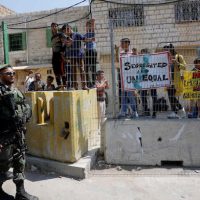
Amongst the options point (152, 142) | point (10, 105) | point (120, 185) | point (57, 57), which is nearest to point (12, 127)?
point (10, 105)

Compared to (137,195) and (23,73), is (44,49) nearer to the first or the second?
(23,73)

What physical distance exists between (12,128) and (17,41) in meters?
17.5

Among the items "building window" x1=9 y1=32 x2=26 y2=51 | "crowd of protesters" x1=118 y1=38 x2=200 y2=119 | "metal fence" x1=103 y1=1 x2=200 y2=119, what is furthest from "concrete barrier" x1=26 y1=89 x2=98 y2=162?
"building window" x1=9 y1=32 x2=26 y2=51

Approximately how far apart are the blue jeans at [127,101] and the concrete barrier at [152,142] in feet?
0.92

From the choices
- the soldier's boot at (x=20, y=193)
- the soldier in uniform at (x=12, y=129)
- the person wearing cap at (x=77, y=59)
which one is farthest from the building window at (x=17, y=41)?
the soldier's boot at (x=20, y=193)

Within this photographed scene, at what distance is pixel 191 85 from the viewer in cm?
620

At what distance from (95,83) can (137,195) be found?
3.68 meters

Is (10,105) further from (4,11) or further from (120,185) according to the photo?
(4,11)

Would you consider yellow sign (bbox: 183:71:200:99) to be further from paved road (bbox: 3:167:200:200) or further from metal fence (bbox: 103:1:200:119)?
paved road (bbox: 3:167:200:200)

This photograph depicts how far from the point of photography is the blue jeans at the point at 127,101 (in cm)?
629

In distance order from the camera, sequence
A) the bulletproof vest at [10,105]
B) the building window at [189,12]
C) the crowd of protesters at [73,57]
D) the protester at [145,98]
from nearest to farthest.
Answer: the bulletproof vest at [10,105], the protester at [145,98], the crowd of protesters at [73,57], the building window at [189,12]

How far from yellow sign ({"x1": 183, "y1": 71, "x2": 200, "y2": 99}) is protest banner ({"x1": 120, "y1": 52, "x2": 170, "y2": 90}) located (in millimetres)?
359

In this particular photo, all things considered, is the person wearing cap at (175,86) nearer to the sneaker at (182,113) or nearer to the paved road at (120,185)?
the sneaker at (182,113)

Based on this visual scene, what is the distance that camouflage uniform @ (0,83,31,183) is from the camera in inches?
174
